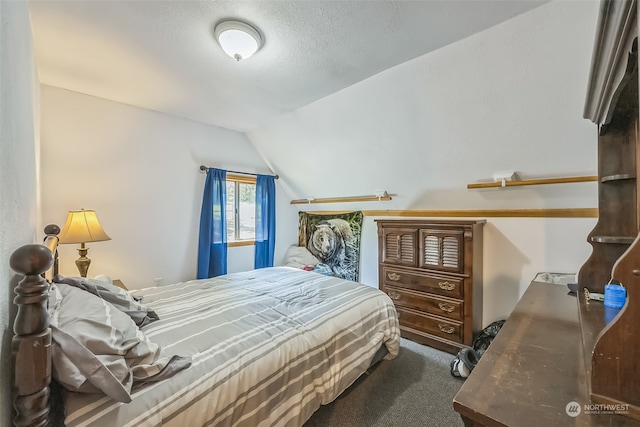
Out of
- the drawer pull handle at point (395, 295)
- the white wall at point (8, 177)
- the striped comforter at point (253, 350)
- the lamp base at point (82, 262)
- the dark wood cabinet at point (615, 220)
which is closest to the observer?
the dark wood cabinet at point (615, 220)

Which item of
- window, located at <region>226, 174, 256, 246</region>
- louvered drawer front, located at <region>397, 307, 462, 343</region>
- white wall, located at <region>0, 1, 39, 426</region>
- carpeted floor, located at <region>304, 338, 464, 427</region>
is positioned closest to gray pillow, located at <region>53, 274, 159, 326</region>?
white wall, located at <region>0, 1, 39, 426</region>

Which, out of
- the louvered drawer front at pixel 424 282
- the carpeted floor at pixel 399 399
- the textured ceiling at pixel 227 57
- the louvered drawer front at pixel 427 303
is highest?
the textured ceiling at pixel 227 57

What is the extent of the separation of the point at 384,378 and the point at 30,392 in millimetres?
2129

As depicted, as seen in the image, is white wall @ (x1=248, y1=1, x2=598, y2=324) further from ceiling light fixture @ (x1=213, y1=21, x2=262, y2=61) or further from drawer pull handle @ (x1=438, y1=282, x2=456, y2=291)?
ceiling light fixture @ (x1=213, y1=21, x2=262, y2=61)

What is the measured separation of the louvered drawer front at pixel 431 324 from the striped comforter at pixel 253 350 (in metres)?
0.62

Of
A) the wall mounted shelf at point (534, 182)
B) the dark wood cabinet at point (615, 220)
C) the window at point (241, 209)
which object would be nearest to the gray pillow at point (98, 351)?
the dark wood cabinet at point (615, 220)

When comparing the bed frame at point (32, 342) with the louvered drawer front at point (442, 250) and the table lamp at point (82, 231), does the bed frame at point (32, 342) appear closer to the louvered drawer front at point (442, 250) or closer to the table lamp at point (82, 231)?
the table lamp at point (82, 231)

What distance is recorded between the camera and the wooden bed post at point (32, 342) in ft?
2.42

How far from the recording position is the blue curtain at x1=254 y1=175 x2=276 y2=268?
4.02 meters

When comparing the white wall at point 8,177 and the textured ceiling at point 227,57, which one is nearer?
the white wall at point 8,177

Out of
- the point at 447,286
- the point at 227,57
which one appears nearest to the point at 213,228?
the point at 227,57

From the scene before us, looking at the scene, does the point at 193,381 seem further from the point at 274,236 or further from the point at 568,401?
the point at 274,236

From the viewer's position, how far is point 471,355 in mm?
2291

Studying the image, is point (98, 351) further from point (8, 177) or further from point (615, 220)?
point (615, 220)
